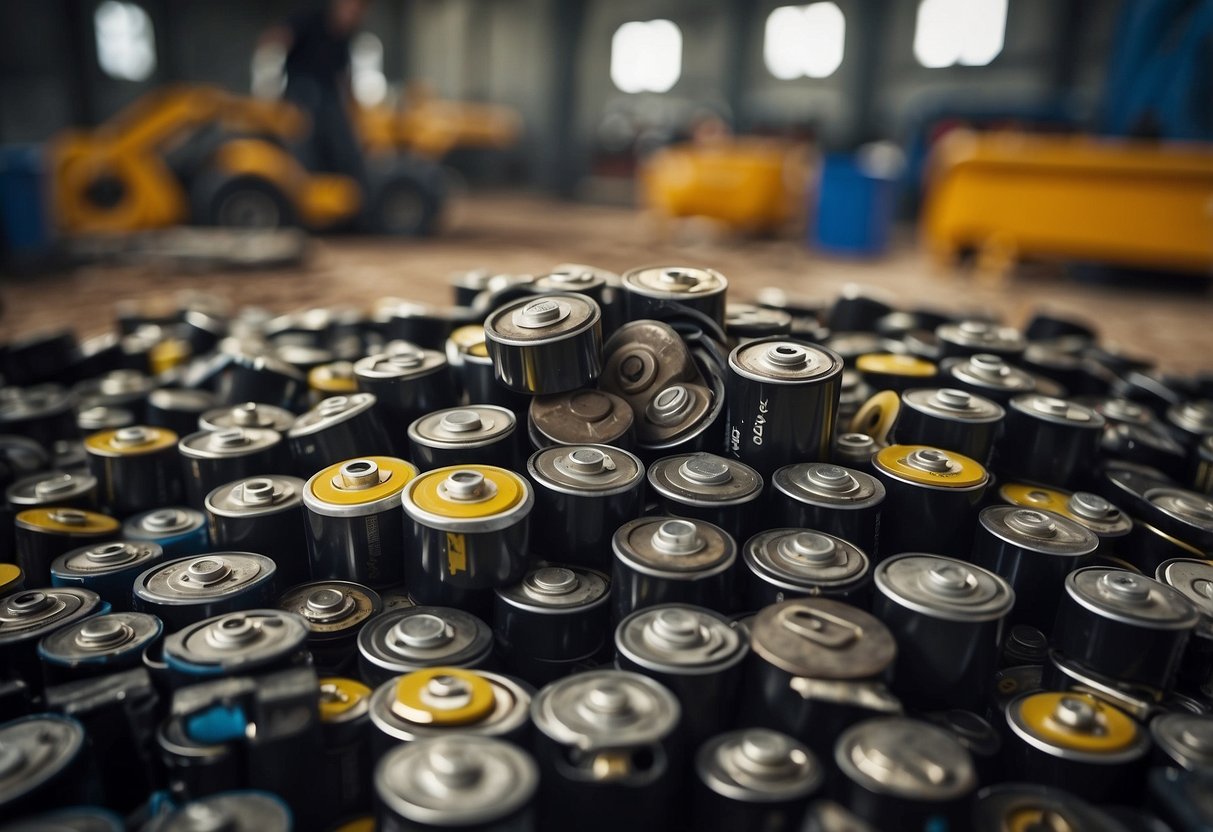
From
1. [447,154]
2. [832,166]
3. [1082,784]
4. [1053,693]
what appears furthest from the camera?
[447,154]

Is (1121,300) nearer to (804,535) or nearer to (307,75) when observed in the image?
(804,535)

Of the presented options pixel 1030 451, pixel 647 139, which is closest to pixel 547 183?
pixel 647 139

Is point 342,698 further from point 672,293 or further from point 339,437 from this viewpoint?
point 672,293

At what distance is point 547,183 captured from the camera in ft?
50.7

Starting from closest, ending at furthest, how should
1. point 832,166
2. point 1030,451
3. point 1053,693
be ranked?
point 1053,693 < point 1030,451 < point 832,166

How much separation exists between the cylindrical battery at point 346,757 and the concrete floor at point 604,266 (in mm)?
4793

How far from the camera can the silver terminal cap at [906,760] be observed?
1.35m

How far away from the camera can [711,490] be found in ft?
6.52

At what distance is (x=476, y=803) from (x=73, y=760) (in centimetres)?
78

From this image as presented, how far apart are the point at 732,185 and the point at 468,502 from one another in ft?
29.3

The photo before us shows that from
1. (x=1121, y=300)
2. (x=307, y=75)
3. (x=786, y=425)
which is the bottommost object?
(x=1121, y=300)

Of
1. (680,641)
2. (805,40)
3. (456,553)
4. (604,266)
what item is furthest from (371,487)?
(805,40)

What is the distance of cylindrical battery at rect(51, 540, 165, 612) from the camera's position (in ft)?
6.69

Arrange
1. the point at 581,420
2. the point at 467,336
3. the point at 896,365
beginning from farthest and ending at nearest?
the point at 896,365, the point at 467,336, the point at 581,420
